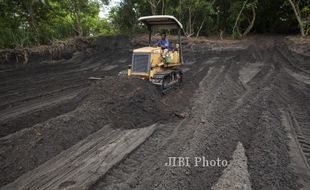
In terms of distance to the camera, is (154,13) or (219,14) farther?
(219,14)

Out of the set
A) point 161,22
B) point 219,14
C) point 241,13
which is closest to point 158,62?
point 161,22

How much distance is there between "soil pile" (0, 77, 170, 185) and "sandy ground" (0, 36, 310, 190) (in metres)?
0.02

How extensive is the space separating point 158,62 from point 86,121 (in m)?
3.75

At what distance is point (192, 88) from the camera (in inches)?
410

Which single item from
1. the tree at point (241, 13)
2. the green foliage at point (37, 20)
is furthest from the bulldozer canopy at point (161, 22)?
the tree at point (241, 13)

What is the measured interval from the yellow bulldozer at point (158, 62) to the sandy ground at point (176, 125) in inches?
19.1

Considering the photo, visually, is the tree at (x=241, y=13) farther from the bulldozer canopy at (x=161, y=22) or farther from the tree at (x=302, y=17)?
the bulldozer canopy at (x=161, y=22)

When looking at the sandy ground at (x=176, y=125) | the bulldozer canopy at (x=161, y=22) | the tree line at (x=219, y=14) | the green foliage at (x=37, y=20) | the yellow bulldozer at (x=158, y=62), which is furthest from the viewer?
the tree line at (x=219, y=14)

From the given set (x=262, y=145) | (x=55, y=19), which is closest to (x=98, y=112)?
(x=262, y=145)

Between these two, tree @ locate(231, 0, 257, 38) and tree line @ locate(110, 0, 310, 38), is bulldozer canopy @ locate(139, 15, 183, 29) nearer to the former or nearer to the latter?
tree line @ locate(110, 0, 310, 38)

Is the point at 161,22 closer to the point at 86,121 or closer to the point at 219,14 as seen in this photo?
the point at 86,121

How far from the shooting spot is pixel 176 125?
675 centimetres

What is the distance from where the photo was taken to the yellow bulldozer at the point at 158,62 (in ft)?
29.9

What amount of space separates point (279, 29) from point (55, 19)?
67.4 feet
